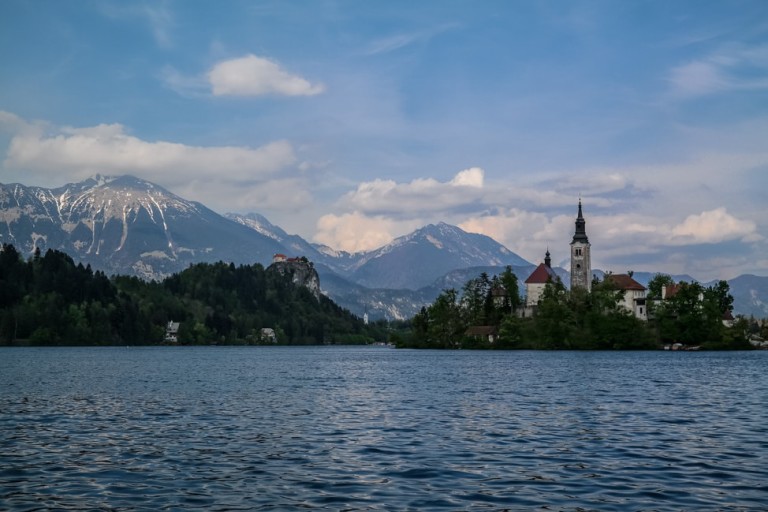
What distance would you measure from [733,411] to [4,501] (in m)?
41.8

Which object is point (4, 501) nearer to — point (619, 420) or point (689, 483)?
point (689, 483)

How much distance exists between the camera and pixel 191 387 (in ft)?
236

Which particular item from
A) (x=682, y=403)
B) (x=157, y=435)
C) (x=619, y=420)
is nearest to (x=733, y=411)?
(x=682, y=403)

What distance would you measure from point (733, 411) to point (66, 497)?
132 feet

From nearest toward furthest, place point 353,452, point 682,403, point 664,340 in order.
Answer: point 353,452 → point 682,403 → point 664,340

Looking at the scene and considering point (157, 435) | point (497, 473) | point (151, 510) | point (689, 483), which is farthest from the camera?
point (157, 435)

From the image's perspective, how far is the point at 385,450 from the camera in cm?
3294

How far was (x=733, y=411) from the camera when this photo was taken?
160 ft

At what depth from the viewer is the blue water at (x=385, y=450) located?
23.9 m

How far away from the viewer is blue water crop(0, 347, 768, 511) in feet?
78.3

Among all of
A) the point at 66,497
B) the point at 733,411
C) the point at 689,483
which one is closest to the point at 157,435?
the point at 66,497

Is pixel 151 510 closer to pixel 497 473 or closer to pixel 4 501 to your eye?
pixel 4 501

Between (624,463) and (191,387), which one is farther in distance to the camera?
(191,387)

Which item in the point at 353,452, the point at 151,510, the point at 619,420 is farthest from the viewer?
the point at 619,420
